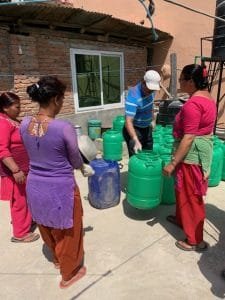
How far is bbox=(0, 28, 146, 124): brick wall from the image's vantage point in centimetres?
602

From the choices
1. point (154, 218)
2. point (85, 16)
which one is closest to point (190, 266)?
point (154, 218)

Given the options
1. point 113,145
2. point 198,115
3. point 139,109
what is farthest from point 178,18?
point 198,115

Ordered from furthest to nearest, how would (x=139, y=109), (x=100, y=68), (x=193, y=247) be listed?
(x=100, y=68) → (x=139, y=109) → (x=193, y=247)

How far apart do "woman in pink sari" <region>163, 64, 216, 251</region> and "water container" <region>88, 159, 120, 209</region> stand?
3.63 feet

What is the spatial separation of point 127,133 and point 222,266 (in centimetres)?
197

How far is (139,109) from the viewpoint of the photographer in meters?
3.69

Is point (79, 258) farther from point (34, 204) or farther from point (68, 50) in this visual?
point (68, 50)

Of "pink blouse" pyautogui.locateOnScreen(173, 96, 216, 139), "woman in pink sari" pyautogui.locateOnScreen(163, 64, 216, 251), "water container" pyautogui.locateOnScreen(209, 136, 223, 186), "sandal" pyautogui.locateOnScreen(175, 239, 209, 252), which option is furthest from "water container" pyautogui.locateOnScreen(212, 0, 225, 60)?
"sandal" pyautogui.locateOnScreen(175, 239, 209, 252)

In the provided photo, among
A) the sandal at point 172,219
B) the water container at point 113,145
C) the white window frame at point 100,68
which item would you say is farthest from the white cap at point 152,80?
the white window frame at point 100,68

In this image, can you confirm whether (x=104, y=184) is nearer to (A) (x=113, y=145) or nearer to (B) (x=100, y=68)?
(A) (x=113, y=145)

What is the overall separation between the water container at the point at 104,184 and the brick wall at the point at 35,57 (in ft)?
9.99

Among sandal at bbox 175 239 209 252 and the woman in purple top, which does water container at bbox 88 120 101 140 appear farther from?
the woman in purple top

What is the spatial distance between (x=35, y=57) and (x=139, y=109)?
3893 mm

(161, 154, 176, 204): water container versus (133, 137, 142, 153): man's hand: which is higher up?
(133, 137, 142, 153): man's hand
